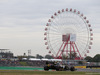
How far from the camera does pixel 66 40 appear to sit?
110 metres

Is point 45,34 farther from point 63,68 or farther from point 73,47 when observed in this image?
Answer: point 63,68

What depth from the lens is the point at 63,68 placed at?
5291 centimetres

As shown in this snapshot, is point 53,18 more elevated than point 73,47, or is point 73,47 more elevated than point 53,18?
point 53,18

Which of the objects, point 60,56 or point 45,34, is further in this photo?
point 60,56

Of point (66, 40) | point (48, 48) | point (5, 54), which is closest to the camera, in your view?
point (48, 48)

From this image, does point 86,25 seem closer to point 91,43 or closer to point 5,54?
point 91,43

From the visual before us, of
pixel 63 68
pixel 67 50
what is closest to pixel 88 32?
pixel 67 50

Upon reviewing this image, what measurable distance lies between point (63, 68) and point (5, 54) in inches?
4058

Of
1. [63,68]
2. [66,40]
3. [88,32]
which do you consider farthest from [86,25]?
[63,68]

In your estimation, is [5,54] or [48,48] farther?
[5,54]

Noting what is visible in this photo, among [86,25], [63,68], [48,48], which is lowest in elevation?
[63,68]

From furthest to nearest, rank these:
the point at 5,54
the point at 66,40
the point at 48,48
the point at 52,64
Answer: the point at 5,54 < the point at 66,40 < the point at 48,48 < the point at 52,64

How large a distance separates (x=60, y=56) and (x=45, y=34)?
45.9 ft

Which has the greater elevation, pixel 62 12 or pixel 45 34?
pixel 62 12
